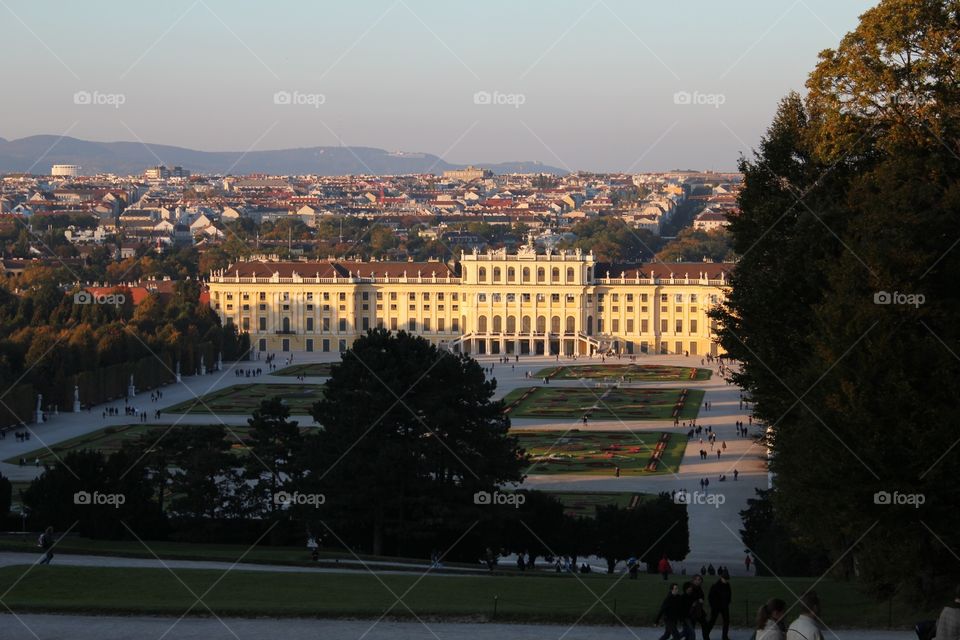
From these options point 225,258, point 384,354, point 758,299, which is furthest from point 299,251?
point 758,299

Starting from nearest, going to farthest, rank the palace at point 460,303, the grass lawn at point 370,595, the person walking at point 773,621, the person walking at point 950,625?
the person walking at point 773,621, the person walking at point 950,625, the grass lawn at point 370,595, the palace at point 460,303

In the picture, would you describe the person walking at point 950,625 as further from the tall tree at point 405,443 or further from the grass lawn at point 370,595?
the tall tree at point 405,443

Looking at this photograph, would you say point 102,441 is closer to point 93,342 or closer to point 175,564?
point 93,342

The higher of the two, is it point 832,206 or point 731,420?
point 832,206

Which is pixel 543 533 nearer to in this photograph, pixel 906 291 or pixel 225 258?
pixel 906 291

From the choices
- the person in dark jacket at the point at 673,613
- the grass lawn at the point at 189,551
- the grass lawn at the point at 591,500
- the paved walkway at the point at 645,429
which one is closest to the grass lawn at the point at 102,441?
the paved walkway at the point at 645,429

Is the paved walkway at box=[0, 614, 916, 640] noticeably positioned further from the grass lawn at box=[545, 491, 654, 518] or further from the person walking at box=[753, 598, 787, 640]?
the grass lawn at box=[545, 491, 654, 518]

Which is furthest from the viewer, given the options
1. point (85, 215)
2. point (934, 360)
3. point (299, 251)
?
point (85, 215)
